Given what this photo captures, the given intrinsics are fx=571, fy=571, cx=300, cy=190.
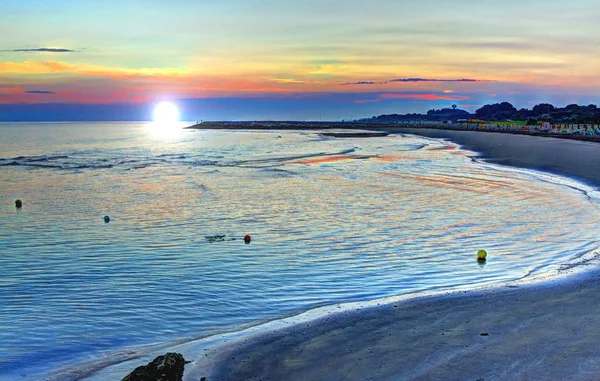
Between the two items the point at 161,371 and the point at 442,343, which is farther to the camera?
the point at 442,343

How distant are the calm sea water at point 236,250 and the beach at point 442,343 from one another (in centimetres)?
165

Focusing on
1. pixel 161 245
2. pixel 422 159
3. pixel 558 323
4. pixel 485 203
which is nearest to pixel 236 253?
pixel 161 245

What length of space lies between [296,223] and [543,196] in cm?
1346

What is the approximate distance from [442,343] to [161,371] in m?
4.32

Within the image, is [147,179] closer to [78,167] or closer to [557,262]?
[78,167]

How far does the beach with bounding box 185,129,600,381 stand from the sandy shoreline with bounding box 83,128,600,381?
0.01 meters

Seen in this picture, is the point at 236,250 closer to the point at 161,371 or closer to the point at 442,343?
the point at 442,343

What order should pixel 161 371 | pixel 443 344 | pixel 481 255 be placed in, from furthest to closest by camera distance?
pixel 481 255, pixel 443 344, pixel 161 371

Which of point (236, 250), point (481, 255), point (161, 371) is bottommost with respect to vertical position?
point (236, 250)

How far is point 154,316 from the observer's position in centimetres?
1177

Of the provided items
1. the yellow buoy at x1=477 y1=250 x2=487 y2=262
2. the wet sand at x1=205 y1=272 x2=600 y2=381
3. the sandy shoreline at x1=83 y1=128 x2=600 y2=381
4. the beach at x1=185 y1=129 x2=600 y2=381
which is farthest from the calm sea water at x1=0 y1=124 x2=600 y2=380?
the wet sand at x1=205 y1=272 x2=600 y2=381

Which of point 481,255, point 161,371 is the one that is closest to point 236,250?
point 481,255

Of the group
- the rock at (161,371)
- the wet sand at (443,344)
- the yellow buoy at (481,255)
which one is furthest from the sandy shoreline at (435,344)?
the yellow buoy at (481,255)

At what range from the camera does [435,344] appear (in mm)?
8938
